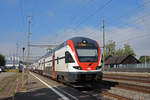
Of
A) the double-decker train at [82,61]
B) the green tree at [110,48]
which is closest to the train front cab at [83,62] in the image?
the double-decker train at [82,61]

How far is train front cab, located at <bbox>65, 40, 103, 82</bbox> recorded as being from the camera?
11.6 metres

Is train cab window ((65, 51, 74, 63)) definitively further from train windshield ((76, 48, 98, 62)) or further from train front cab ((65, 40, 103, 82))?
train windshield ((76, 48, 98, 62))

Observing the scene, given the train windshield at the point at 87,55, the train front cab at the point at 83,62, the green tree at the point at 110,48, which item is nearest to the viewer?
the train front cab at the point at 83,62

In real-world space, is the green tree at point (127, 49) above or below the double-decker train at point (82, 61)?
above

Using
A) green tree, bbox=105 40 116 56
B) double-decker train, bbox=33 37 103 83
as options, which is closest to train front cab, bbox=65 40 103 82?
double-decker train, bbox=33 37 103 83

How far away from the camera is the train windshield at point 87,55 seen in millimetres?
11961

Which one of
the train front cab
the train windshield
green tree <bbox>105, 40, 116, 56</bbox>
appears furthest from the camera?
green tree <bbox>105, 40, 116, 56</bbox>

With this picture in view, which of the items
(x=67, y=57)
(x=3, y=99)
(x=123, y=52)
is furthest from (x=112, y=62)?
(x=3, y=99)

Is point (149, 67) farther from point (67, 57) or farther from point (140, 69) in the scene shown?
point (67, 57)

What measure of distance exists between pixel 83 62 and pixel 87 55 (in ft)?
2.12

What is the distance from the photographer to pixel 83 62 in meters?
11.8

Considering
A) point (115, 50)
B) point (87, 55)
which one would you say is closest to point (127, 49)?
point (115, 50)

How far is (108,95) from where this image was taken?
32.9 feet

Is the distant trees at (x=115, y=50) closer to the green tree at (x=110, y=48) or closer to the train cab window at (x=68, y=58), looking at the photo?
the green tree at (x=110, y=48)
